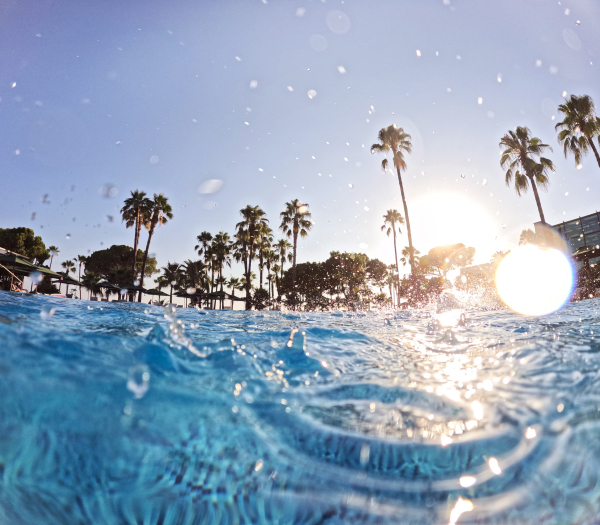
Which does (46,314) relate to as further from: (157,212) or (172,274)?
(172,274)

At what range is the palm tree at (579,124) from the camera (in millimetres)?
18891

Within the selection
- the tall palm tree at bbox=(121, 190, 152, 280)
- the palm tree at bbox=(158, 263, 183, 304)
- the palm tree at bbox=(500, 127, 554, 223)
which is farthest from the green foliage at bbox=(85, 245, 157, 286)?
the palm tree at bbox=(500, 127, 554, 223)

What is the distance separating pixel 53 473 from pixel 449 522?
2.18 metres

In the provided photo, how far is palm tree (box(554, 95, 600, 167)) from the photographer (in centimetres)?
1889

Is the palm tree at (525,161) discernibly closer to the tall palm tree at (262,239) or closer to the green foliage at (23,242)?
the tall palm tree at (262,239)

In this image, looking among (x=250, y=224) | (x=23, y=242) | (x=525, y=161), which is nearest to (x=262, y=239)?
(x=250, y=224)

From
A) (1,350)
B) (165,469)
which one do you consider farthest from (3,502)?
(1,350)

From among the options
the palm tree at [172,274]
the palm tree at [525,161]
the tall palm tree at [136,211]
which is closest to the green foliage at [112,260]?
the palm tree at [172,274]

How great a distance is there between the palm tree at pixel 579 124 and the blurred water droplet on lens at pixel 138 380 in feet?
83.5

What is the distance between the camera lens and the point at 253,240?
115ft

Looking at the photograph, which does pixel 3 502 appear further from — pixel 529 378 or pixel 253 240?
pixel 253 240

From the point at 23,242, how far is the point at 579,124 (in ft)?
226

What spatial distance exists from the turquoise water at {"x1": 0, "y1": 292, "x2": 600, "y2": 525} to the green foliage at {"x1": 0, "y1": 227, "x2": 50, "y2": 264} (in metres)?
58.2

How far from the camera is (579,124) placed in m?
19.5
